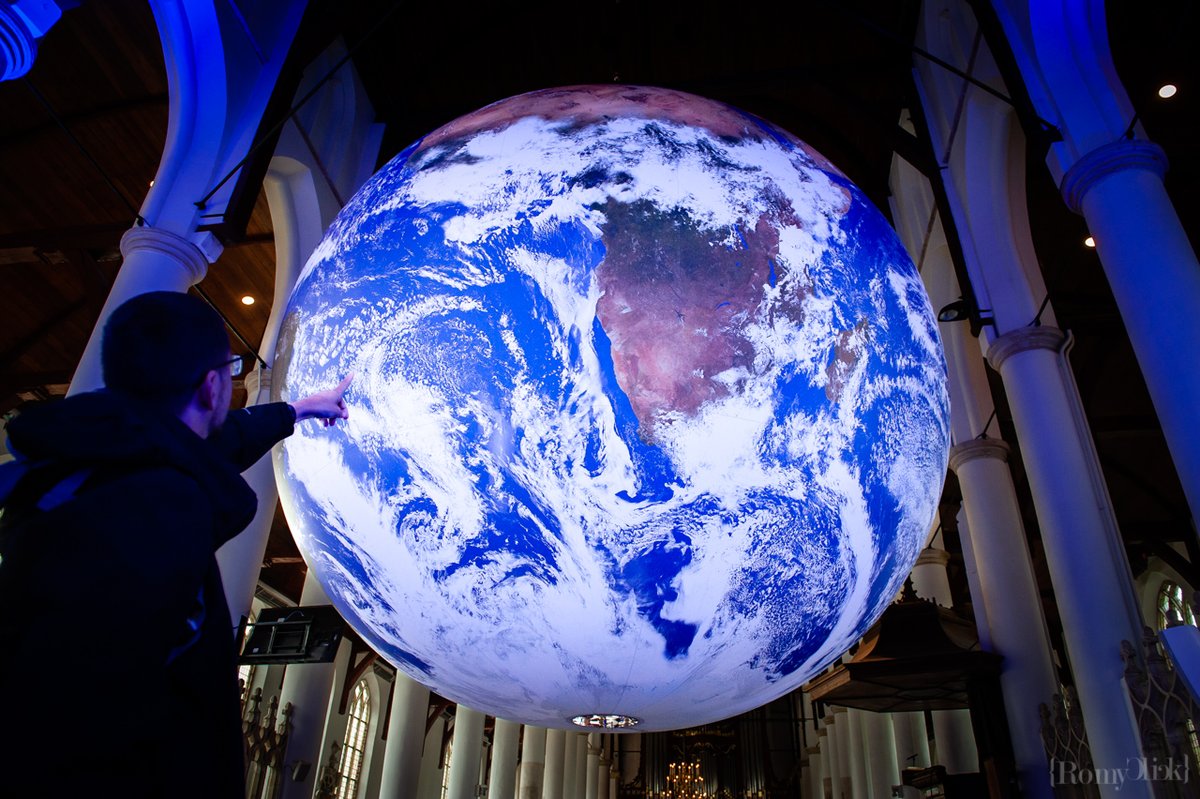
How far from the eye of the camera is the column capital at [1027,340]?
6707 millimetres

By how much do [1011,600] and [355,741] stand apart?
1948cm

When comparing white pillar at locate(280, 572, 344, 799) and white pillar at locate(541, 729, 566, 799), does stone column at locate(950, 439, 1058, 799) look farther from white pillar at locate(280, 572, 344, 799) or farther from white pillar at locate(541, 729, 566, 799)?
white pillar at locate(541, 729, 566, 799)

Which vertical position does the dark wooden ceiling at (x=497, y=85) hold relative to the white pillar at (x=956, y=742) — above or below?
above

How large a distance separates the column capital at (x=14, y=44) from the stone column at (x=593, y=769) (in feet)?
78.9

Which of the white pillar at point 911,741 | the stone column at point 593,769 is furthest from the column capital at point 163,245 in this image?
the stone column at point 593,769

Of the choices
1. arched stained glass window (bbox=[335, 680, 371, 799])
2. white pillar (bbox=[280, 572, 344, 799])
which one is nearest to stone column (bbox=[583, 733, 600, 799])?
arched stained glass window (bbox=[335, 680, 371, 799])

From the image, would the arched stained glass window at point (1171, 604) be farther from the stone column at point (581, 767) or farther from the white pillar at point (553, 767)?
the stone column at point (581, 767)

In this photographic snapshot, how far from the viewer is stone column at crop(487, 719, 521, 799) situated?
14.0 metres

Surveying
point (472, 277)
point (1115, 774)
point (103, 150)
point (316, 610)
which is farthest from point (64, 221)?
point (1115, 774)

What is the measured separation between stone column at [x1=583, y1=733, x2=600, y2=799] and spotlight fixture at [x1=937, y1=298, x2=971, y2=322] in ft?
70.6

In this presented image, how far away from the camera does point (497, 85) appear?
10.1m

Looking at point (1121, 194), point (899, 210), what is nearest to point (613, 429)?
point (1121, 194)

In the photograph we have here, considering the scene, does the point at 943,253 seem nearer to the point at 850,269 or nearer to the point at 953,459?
the point at 953,459

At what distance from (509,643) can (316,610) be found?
6004mm
